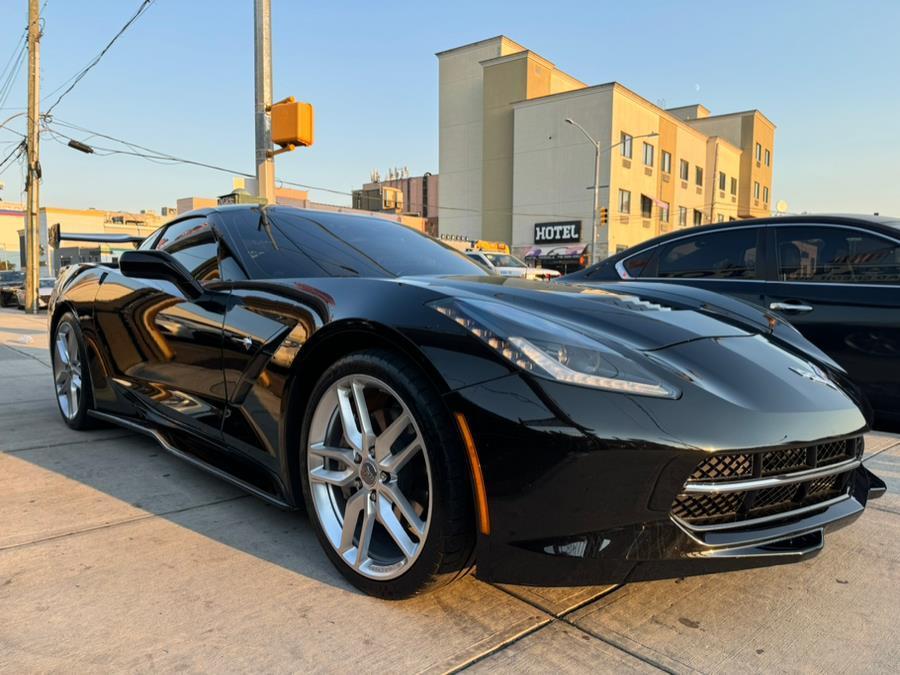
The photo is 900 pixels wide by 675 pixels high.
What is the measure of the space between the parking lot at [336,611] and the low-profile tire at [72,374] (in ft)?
4.09

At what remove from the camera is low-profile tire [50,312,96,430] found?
152 inches

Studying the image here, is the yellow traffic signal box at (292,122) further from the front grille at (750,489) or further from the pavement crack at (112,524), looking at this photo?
the front grille at (750,489)

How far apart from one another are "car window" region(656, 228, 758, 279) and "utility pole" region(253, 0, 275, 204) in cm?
432

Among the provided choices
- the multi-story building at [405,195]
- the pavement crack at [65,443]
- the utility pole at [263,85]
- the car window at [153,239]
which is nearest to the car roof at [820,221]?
the car window at [153,239]

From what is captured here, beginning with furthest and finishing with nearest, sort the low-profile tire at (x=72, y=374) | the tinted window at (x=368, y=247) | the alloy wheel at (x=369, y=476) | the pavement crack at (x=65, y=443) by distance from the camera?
the low-profile tire at (x=72, y=374) → the pavement crack at (x=65, y=443) → the tinted window at (x=368, y=247) → the alloy wheel at (x=369, y=476)

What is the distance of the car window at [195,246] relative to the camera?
114 inches

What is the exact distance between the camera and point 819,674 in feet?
5.38

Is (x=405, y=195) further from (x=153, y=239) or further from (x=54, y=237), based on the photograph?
(x=153, y=239)

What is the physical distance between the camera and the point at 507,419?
5.36ft

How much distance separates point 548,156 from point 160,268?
3878 cm

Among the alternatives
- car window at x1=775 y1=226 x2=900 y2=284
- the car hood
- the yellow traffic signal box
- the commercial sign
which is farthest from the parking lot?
the commercial sign

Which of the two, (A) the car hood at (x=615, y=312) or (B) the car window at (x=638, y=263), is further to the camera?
(B) the car window at (x=638, y=263)

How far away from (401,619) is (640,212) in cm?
4082

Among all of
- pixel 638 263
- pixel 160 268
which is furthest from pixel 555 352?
pixel 638 263
